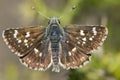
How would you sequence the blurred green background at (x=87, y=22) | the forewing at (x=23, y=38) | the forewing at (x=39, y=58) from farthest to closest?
the blurred green background at (x=87, y=22), the forewing at (x=23, y=38), the forewing at (x=39, y=58)

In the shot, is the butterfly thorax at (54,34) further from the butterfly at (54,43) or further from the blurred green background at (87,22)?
the blurred green background at (87,22)

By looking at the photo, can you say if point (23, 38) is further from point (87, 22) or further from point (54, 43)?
point (87, 22)

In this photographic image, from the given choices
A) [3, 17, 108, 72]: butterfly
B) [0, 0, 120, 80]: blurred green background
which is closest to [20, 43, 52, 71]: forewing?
[3, 17, 108, 72]: butterfly

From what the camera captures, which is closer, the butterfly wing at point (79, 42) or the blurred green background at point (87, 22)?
the butterfly wing at point (79, 42)

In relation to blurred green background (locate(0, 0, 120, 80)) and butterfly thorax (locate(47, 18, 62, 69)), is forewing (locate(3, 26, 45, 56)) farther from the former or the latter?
blurred green background (locate(0, 0, 120, 80))

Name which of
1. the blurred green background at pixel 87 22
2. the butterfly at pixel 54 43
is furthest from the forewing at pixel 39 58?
the blurred green background at pixel 87 22

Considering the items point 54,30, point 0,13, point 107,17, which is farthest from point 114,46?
point 0,13

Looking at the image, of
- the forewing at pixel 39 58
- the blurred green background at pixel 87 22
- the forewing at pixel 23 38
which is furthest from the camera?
the blurred green background at pixel 87 22
